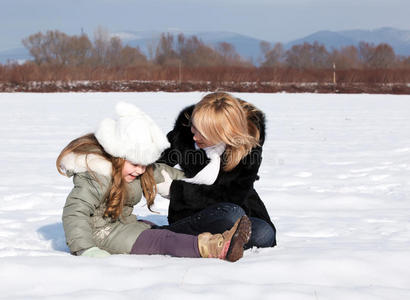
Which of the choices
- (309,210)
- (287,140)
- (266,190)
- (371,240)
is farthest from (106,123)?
(287,140)

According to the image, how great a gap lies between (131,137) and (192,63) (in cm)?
5524

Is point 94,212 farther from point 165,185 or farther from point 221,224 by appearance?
point 221,224

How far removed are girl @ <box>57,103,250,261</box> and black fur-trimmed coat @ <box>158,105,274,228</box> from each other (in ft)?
0.75

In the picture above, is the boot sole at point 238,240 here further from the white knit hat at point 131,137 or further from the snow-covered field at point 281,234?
the white knit hat at point 131,137

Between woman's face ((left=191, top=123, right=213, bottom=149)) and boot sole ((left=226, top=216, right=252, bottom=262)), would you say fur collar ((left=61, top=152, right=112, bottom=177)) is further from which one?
boot sole ((left=226, top=216, right=252, bottom=262))

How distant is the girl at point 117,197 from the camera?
2646mm

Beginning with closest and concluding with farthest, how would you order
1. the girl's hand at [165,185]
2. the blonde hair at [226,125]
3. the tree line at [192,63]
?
the blonde hair at [226,125] → the girl's hand at [165,185] → the tree line at [192,63]

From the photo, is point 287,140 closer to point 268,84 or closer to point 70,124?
point 70,124

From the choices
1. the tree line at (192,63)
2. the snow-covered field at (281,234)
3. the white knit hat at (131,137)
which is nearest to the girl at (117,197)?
the white knit hat at (131,137)

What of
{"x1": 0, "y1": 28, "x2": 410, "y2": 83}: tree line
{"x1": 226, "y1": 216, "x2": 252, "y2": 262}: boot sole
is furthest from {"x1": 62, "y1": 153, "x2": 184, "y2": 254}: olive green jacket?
{"x1": 0, "y1": 28, "x2": 410, "y2": 83}: tree line

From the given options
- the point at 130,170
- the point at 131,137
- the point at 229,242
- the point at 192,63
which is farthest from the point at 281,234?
the point at 192,63

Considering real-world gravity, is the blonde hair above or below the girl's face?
above

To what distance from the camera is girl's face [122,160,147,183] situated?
9.17 feet

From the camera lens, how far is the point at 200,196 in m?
3.00
